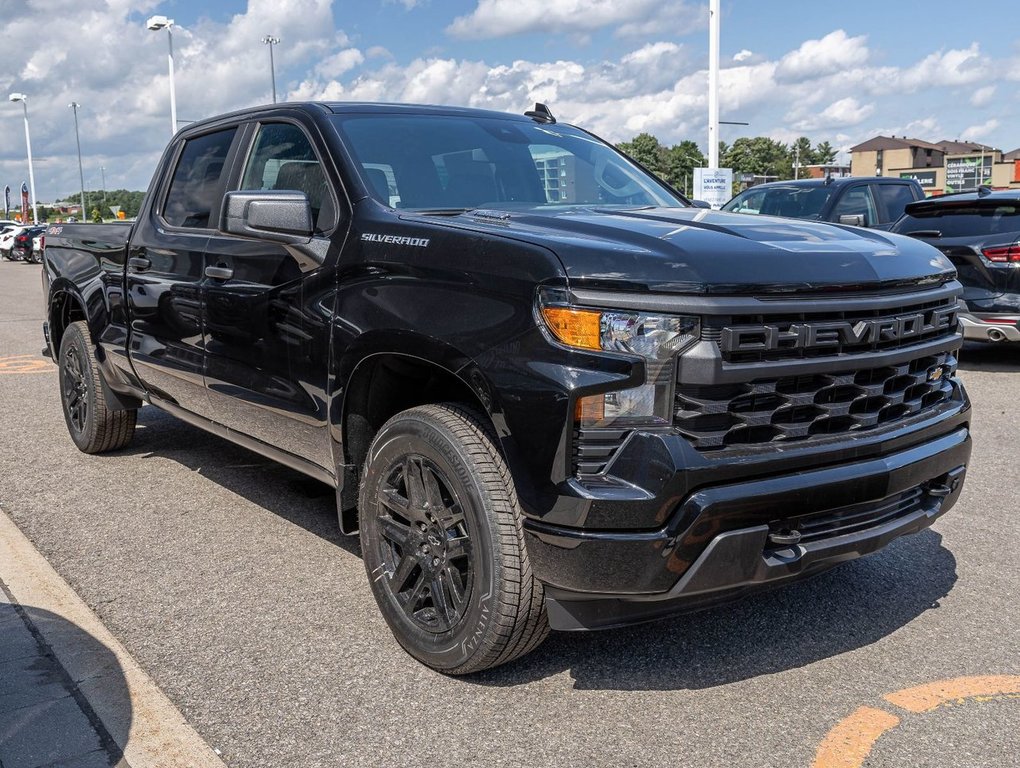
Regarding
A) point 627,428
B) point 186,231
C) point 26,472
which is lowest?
point 26,472

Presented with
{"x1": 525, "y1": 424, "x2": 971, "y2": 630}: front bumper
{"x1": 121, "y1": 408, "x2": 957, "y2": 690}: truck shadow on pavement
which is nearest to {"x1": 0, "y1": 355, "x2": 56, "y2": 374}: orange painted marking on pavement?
{"x1": 121, "y1": 408, "x2": 957, "y2": 690}: truck shadow on pavement

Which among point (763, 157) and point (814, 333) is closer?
point (814, 333)

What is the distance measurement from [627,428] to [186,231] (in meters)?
2.97

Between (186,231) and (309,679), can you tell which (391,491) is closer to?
(309,679)

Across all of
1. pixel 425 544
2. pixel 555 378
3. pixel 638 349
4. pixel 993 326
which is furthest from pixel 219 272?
pixel 993 326

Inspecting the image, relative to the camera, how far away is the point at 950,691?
10.4ft

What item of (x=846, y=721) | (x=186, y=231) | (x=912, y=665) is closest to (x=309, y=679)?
(x=846, y=721)

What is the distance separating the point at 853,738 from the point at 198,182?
3.85 meters

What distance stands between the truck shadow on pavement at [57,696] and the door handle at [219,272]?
59.7 inches

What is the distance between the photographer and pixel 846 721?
2990 millimetres

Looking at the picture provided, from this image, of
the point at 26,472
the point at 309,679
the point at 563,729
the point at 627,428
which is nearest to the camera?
the point at 627,428

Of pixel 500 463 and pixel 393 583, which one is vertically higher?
pixel 500 463

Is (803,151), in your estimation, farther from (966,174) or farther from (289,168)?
(289,168)

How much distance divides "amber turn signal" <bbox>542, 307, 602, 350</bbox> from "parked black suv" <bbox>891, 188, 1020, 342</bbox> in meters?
→ 7.09
